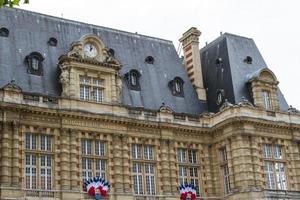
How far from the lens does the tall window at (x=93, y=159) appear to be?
1190 inches

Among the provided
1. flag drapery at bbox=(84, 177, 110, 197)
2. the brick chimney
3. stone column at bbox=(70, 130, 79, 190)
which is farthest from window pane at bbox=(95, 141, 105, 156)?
the brick chimney

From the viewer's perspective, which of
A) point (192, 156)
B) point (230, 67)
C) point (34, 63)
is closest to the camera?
point (34, 63)

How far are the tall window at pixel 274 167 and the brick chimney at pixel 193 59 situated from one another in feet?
20.3

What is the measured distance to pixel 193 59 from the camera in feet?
127

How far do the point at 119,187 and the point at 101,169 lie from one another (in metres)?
1.47

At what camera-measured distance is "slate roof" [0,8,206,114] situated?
3130 centimetres

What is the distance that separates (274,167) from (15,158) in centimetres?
1621

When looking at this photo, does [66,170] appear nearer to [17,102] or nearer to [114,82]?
[17,102]

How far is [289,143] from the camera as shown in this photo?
35188 millimetres

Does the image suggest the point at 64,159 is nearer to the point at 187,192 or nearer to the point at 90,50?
the point at 90,50

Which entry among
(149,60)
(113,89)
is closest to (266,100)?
(149,60)

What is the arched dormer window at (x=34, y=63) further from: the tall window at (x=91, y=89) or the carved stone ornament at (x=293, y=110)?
the carved stone ornament at (x=293, y=110)

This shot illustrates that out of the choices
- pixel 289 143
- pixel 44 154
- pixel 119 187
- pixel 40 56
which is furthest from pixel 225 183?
→ pixel 40 56

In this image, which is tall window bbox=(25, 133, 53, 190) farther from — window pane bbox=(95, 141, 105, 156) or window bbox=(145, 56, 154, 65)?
window bbox=(145, 56, 154, 65)
